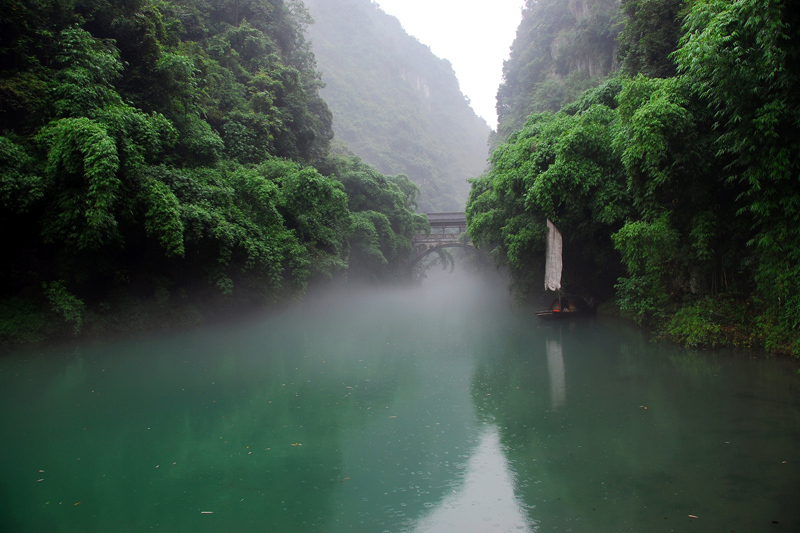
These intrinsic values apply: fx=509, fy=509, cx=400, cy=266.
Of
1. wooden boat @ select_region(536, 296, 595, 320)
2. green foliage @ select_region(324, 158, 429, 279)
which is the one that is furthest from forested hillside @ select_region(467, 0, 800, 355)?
green foliage @ select_region(324, 158, 429, 279)

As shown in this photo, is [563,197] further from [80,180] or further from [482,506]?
[80,180]

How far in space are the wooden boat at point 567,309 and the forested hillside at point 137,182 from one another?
7.01 metres

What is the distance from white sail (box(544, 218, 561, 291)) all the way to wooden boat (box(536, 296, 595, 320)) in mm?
1441

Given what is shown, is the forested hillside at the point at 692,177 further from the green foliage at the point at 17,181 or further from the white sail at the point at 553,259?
the green foliage at the point at 17,181

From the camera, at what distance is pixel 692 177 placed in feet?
25.4

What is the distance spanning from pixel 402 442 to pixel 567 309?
9943 millimetres

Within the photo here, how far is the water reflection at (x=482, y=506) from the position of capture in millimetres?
3602

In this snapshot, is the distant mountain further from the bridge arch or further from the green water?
the green water

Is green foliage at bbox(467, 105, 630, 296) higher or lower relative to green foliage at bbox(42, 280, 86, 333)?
higher

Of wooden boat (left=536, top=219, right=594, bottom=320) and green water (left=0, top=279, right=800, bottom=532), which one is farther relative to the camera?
wooden boat (left=536, top=219, right=594, bottom=320)

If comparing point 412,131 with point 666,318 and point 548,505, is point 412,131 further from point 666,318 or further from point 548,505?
point 548,505

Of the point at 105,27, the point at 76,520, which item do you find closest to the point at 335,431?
the point at 76,520

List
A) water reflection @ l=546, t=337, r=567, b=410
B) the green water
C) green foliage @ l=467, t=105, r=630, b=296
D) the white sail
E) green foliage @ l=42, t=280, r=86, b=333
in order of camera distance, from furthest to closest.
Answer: the white sail, green foliage @ l=467, t=105, r=630, b=296, green foliage @ l=42, t=280, r=86, b=333, water reflection @ l=546, t=337, r=567, b=410, the green water

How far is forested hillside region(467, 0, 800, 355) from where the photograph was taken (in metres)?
6.20
